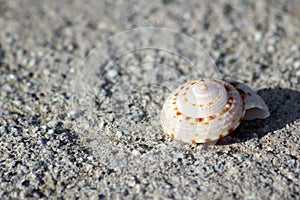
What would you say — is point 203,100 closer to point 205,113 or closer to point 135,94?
point 205,113

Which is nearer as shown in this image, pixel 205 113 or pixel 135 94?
pixel 205 113

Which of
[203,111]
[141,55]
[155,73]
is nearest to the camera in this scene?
[203,111]

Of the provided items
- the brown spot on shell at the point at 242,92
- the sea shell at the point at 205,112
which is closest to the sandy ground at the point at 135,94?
the sea shell at the point at 205,112

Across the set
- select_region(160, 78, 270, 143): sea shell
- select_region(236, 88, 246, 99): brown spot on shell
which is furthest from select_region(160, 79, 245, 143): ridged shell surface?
select_region(236, 88, 246, 99): brown spot on shell

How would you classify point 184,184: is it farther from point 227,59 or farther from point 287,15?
point 287,15

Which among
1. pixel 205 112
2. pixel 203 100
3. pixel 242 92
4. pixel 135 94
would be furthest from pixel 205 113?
pixel 135 94

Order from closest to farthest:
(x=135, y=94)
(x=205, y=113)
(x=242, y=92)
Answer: (x=205, y=113), (x=242, y=92), (x=135, y=94)

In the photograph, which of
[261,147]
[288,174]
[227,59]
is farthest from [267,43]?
[288,174]

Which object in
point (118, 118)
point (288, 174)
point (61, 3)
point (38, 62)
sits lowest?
point (288, 174)

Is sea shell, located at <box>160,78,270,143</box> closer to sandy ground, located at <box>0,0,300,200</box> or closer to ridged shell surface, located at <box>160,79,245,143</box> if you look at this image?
ridged shell surface, located at <box>160,79,245,143</box>
